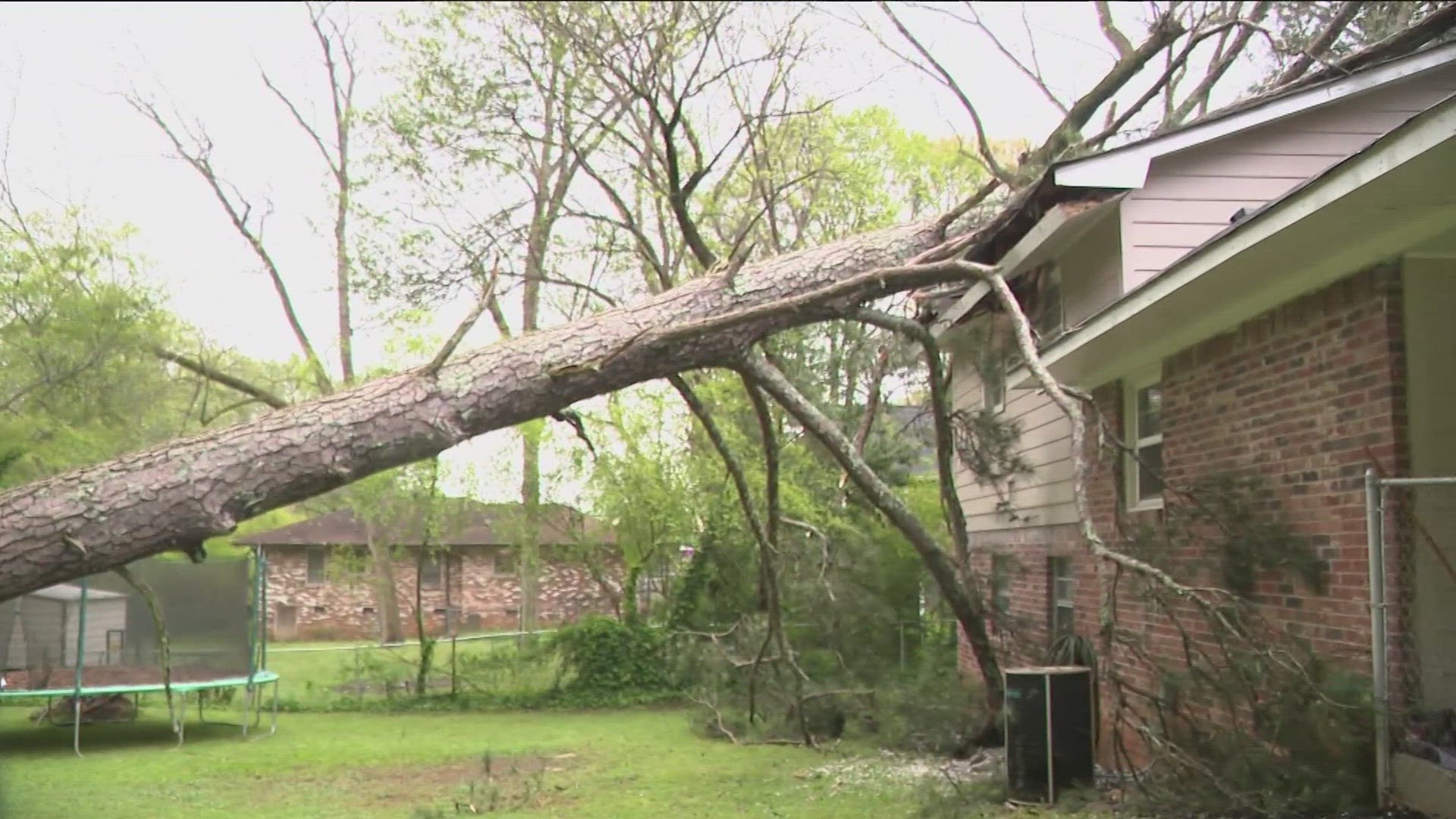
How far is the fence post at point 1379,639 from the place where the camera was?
218 inches

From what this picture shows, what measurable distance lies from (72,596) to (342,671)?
16.8 ft

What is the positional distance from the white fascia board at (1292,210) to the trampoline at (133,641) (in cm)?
1069

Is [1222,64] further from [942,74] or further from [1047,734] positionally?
[1047,734]

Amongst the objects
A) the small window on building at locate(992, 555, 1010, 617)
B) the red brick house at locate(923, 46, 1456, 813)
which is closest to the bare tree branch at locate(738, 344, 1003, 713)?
the small window on building at locate(992, 555, 1010, 617)

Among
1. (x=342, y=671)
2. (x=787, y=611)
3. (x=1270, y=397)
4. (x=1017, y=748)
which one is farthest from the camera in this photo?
(x=342, y=671)

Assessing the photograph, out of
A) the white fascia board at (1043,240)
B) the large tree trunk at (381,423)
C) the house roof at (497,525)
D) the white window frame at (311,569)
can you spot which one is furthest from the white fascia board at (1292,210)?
the white window frame at (311,569)

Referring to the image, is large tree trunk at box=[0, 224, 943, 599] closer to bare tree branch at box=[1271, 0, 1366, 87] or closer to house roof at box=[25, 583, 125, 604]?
bare tree branch at box=[1271, 0, 1366, 87]

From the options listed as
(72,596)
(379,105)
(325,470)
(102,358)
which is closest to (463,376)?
(325,470)

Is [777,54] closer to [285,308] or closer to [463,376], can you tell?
[463,376]

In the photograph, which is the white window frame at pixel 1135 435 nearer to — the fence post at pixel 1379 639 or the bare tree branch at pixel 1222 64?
the fence post at pixel 1379 639

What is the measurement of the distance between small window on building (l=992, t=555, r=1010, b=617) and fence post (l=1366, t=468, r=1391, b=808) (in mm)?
3430

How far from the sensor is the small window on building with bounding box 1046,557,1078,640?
11.1 metres

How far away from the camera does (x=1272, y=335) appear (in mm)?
6867

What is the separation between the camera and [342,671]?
18.3 metres
